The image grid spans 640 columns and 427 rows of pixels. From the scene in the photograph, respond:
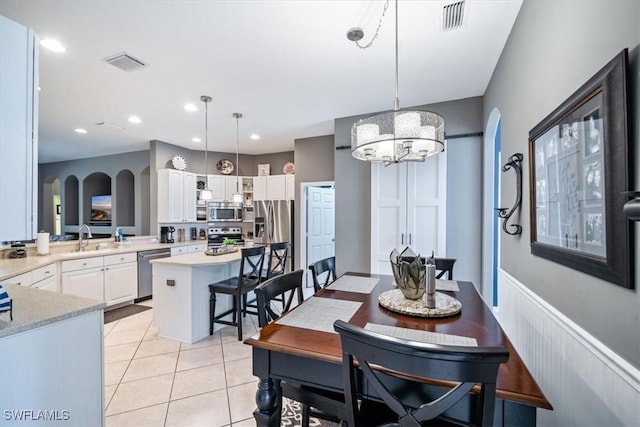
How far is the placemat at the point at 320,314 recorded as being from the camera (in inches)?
56.8

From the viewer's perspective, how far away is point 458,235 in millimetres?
3617

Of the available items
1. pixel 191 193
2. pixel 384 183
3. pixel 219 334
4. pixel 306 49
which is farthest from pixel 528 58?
pixel 191 193

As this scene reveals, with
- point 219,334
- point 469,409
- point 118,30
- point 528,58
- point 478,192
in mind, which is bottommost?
point 219,334

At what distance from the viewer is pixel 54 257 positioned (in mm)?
3707

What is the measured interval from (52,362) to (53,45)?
250cm

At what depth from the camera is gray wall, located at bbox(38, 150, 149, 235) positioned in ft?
20.1

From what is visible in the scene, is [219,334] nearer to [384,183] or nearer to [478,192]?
[384,183]

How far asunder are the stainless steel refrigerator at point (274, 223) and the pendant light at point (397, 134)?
340 cm

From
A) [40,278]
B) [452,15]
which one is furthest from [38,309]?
[452,15]

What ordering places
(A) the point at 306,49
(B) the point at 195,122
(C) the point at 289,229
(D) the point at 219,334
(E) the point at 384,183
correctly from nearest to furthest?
(A) the point at 306,49, (D) the point at 219,334, (E) the point at 384,183, (B) the point at 195,122, (C) the point at 289,229

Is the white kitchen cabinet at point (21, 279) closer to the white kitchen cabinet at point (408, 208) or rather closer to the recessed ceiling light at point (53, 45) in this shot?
the recessed ceiling light at point (53, 45)

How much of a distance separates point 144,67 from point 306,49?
1.60m

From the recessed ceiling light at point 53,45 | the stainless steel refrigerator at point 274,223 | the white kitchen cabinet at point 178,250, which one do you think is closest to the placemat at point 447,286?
the stainless steel refrigerator at point 274,223

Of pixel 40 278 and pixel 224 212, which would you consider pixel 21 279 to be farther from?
pixel 224 212
